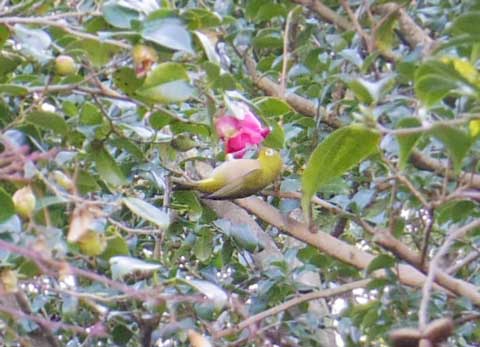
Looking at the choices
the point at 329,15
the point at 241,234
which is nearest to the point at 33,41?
the point at 241,234

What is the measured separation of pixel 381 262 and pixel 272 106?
10.6 inches

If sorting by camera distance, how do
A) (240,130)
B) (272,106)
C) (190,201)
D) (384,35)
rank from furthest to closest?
1. (384,35)
2. (190,201)
3. (272,106)
4. (240,130)

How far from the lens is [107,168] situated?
1.20 metres

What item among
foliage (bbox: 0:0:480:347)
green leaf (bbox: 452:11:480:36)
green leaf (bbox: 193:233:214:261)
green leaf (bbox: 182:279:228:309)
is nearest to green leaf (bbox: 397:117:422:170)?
foliage (bbox: 0:0:480:347)

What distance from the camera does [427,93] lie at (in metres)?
0.97

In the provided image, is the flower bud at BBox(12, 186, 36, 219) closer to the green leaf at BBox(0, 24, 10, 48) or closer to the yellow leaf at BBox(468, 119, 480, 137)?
the green leaf at BBox(0, 24, 10, 48)

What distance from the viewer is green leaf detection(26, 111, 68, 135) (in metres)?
1.10

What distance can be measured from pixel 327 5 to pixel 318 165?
2.47ft

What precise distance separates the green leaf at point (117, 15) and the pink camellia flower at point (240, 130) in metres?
0.18

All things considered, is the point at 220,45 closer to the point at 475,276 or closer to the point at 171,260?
the point at 171,260

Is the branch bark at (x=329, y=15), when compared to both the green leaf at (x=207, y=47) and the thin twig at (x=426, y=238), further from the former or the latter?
the green leaf at (x=207, y=47)

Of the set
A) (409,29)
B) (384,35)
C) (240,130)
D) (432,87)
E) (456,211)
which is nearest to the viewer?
(432,87)

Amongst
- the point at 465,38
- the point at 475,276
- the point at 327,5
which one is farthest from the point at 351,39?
the point at 465,38

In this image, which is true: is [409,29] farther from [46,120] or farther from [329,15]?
[46,120]
